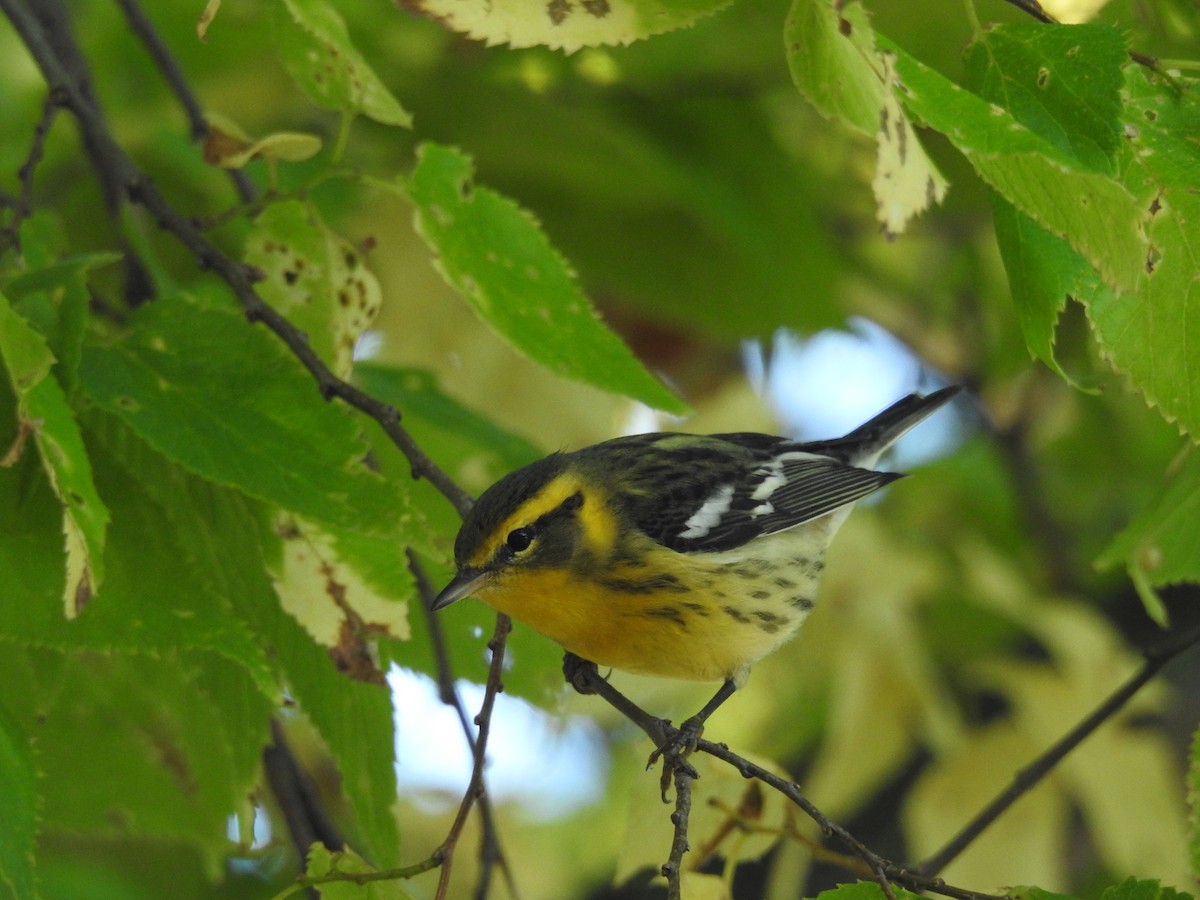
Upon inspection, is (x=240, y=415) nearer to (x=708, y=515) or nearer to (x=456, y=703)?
(x=456, y=703)

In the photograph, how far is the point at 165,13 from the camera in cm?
379

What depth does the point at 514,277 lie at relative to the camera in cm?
216

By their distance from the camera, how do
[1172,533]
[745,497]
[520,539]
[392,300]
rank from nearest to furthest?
[1172,533], [520,539], [745,497], [392,300]

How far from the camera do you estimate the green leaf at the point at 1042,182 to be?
4.96ft

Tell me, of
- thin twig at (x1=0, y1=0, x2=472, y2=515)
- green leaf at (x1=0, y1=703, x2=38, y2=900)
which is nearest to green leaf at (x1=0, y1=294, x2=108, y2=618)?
green leaf at (x1=0, y1=703, x2=38, y2=900)

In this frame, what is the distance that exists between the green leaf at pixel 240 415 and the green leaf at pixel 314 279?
20cm

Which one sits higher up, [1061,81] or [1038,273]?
[1061,81]

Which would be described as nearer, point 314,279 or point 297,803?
point 314,279

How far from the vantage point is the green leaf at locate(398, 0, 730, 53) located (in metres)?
1.69

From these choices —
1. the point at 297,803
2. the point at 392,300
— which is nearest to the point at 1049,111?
the point at 297,803

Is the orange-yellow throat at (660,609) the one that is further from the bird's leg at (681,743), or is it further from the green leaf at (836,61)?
the green leaf at (836,61)

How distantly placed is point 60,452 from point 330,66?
739mm

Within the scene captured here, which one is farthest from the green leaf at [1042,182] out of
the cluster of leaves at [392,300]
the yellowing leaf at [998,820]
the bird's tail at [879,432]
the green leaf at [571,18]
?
the yellowing leaf at [998,820]

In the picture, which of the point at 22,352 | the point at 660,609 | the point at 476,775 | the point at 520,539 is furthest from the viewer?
the point at 660,609
